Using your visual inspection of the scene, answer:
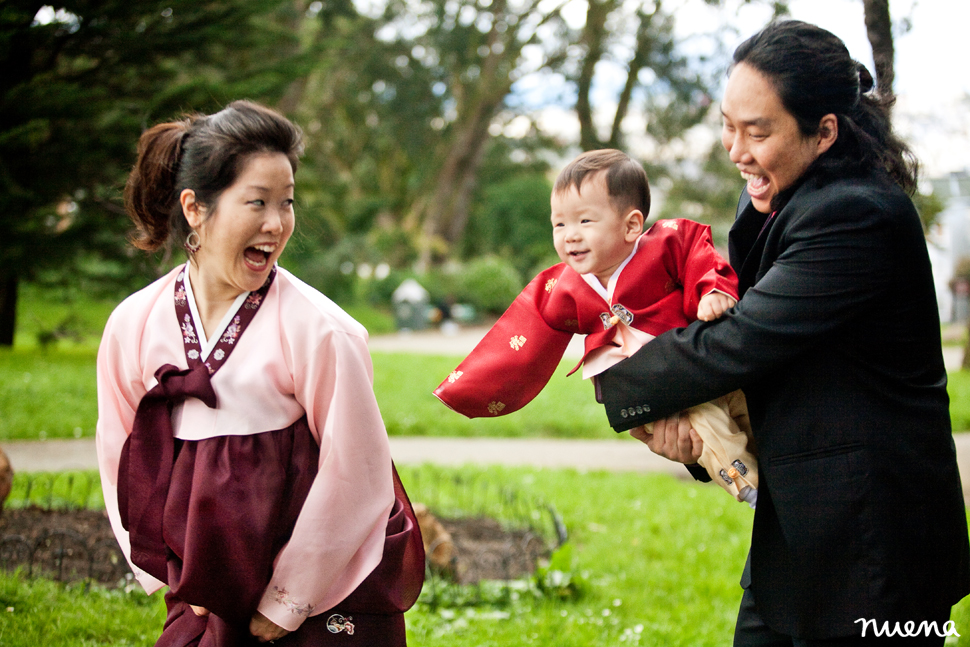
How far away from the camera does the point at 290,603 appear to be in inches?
75.8

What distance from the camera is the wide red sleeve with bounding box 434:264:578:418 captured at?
2.29 meters

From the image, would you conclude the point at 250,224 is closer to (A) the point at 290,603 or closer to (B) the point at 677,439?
(A) the point at 290,603

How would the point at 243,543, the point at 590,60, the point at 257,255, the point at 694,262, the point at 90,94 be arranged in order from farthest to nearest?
the point at 590,60, the point at 90,94, the point at 694,262, the point at 257,255, the point at 243,543

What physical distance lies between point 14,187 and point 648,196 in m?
6.73

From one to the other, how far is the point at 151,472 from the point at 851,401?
164 cm

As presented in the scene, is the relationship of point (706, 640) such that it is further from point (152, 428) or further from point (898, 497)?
point (152, 428)

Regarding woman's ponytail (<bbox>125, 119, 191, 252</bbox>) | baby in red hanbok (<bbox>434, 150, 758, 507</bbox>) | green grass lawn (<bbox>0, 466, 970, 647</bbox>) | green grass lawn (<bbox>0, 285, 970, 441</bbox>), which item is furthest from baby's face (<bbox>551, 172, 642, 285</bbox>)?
green grass lawn (<bbox>0, 285, 970, 441</bbox>)

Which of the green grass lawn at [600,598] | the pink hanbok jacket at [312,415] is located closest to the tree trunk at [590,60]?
the green grass lawn at [600,598]

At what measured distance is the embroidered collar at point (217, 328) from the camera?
6.49 ft

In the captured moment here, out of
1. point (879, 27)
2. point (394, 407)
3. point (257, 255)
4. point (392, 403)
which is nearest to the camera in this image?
point (257, 255)

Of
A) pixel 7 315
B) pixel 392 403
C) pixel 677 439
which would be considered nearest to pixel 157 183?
pixel 677 439

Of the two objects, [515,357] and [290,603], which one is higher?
[515,357]

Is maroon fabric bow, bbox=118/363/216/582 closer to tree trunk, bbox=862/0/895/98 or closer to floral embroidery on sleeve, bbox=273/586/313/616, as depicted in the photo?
floral embroidery on sleeve, bbox=273/586/313/616

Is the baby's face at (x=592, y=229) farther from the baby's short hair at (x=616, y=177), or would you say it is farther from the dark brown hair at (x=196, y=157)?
the dark brown hair at (x=196, y=157)
